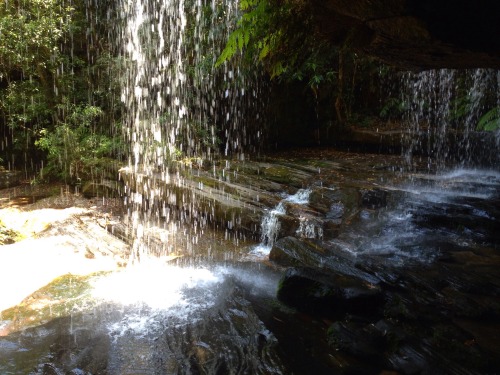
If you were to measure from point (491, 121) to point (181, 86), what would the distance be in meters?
10.1

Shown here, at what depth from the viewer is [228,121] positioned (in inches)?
509

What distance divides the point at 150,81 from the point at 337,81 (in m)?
7.48

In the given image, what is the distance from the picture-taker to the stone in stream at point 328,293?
14.6 ft

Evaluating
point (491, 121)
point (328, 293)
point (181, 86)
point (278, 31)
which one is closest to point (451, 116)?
point (491, 121)

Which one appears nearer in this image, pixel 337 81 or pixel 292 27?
pixel 292 27

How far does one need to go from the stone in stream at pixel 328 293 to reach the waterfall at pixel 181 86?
583cm

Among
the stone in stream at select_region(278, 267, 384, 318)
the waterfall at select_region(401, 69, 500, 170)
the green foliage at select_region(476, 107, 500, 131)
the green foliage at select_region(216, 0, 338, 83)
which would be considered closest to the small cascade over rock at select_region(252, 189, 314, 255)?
the stone in stream at select_region(278, 267, 384, 318)

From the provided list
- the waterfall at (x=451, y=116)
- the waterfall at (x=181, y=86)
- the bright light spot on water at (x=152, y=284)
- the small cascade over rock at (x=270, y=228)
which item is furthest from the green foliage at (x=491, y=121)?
the bright light spot on water at (x=152, y=284)

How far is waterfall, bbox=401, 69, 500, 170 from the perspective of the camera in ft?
34.1

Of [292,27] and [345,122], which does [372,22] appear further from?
[345,122]

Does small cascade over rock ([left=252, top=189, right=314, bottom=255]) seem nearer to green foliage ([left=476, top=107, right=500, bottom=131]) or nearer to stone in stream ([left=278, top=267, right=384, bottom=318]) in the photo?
stone in stream ([left=278, top=267, right=384, bottom=318])

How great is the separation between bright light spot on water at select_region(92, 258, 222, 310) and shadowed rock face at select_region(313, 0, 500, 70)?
14.2 ft

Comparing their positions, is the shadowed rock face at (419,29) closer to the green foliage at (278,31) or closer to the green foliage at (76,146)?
the green foliage at (278,31)

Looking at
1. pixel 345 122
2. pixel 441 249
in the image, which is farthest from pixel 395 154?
pixel 441 249
